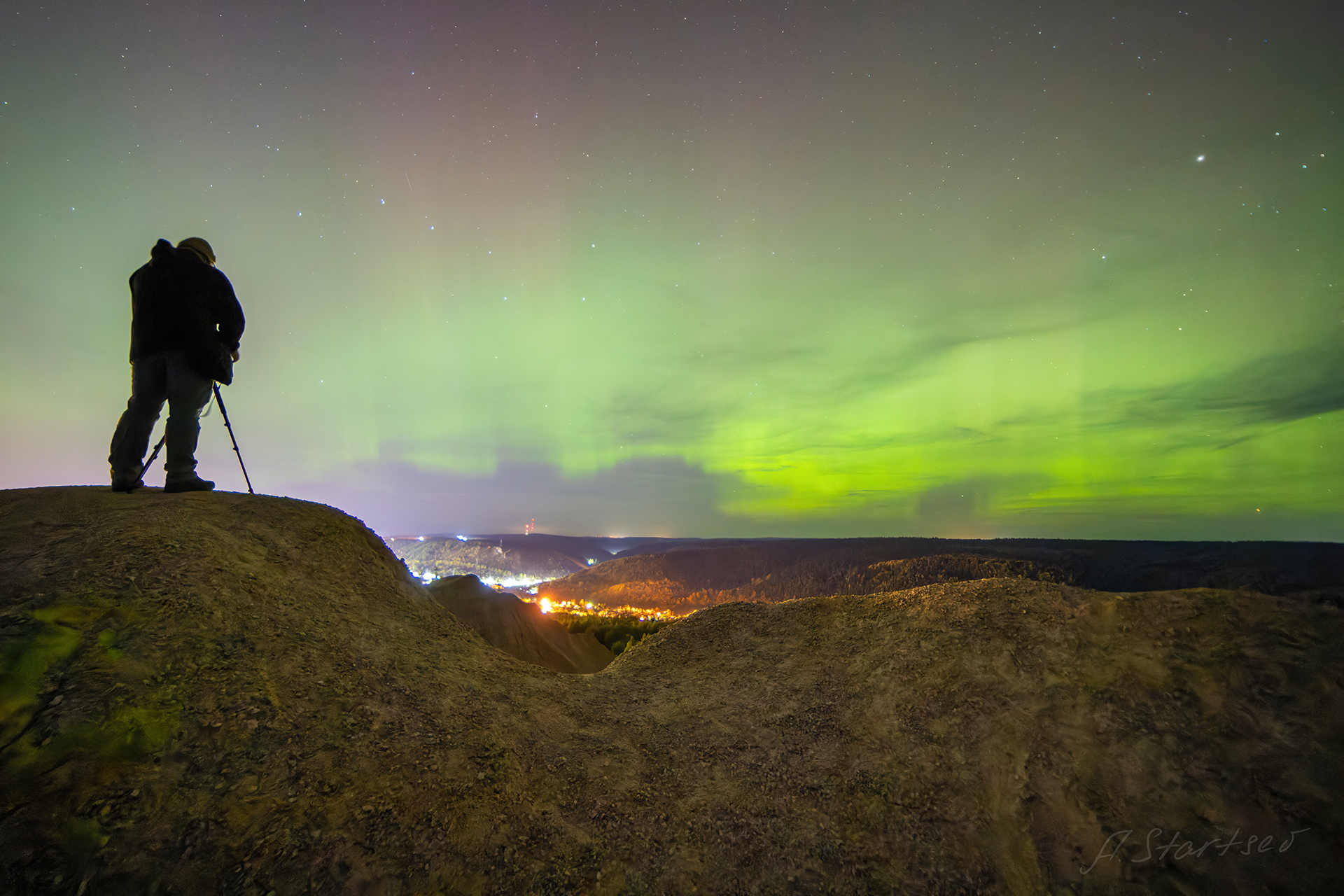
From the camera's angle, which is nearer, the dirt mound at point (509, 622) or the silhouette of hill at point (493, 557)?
the dirt mound at point (509, 622)

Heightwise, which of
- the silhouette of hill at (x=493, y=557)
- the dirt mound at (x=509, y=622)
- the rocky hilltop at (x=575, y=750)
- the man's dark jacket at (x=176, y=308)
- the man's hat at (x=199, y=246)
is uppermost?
the man's hat at (x=199, y=246)

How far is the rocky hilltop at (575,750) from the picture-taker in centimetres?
391

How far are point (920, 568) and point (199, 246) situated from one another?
2343 inches

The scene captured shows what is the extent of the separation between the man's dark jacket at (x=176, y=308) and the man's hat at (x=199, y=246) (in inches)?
4.9

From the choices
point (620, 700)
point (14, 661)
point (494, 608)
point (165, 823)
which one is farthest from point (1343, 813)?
point (494, 608)

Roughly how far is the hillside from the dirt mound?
11334 mm

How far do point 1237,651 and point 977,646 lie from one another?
2.90 meters

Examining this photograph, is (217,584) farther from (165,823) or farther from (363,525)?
(363,525)

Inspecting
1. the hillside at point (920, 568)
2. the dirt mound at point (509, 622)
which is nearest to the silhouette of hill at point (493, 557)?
the hillside at point (920, 568)

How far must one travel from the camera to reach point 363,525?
1032cm

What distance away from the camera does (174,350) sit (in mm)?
7387

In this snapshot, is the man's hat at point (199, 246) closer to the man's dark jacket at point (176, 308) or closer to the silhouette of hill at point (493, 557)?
the man's dark jacket at point (176, 308)

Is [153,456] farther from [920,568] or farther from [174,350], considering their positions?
[920,568]

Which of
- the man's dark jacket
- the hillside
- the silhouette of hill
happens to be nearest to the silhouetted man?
the man's dark jacket
